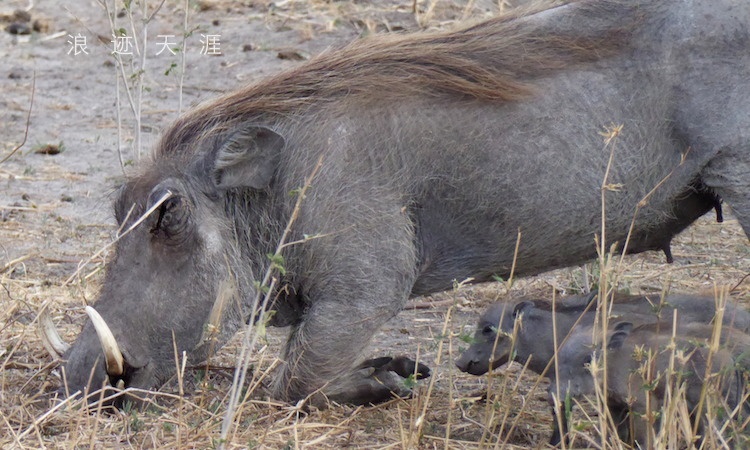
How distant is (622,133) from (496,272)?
0.62m

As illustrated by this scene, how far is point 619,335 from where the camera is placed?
145 inches

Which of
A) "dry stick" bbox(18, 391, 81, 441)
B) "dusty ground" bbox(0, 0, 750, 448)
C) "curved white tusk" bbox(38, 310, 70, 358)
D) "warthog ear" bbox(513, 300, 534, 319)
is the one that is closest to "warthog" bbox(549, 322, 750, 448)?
"dusty ground" bbox(0, 0, 750, 448)

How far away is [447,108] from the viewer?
4.11 metres

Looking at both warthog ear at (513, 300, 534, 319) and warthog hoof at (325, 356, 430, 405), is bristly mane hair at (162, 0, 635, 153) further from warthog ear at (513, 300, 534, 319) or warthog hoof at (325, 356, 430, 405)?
warthog hoof at (325, 356, 430, 405)

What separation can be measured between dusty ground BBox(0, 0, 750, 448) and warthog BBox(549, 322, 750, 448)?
20 centimetres

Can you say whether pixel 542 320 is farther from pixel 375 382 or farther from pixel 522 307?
pixel 375 382

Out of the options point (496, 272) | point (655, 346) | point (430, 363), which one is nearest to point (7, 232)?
point (430, 363)

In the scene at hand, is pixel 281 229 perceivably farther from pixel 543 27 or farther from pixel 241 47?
pixel 241 47

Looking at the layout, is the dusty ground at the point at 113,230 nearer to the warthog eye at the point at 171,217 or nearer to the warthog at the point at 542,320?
the warthog at the point at 542,320

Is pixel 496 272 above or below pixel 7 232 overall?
above

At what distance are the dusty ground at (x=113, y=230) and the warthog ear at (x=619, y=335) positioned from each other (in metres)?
0.32

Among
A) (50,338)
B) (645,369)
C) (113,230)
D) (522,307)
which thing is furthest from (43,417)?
(113,230)

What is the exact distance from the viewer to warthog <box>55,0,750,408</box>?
156 inches

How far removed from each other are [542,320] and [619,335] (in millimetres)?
474
